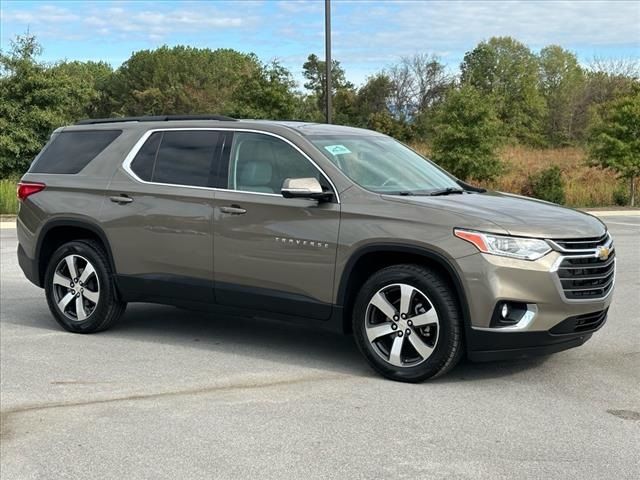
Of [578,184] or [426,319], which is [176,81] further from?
[426,319]

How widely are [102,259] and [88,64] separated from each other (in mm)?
116023

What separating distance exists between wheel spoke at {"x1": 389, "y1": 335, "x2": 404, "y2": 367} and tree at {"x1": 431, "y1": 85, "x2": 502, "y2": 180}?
2061 cm

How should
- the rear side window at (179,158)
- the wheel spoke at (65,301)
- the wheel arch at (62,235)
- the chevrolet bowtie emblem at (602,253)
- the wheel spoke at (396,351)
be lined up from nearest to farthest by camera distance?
the chevrolet bowtie emblem at (602,253) → the wheel spoke at (396,351) → the rear side window at (179,158) → the wheel arch at (62,235) → the wheel spoke at (65,301)

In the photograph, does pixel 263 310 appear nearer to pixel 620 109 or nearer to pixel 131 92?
pixel 620 109

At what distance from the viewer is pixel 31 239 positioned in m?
7.12

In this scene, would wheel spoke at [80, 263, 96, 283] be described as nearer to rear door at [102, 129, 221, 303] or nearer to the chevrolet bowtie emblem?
rear door at [102, 129, 221, 303]

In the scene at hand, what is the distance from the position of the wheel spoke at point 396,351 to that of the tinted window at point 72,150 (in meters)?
3.22

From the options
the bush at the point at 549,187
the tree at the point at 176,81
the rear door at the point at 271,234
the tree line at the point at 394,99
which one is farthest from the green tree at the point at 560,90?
the rear door at the point at 271,234

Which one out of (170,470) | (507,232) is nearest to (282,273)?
(507,232)

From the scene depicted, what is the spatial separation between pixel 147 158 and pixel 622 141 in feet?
72.7

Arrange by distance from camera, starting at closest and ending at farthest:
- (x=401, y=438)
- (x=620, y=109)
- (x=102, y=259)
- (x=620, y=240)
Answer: (x=401, y=438), (x=102, y=259), (x=620, y=240), (x=620, y=109)

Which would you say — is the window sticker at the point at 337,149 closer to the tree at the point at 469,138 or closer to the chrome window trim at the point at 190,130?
A: the chrome window trim at the point at 190,130

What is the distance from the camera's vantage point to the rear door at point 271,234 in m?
5.55

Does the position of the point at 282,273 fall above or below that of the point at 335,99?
below
